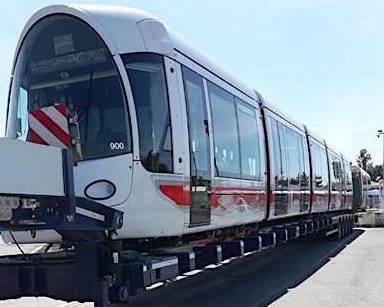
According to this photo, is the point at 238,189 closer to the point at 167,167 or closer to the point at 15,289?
the point at 167,167

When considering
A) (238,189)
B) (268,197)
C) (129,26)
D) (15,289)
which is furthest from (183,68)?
(268,197)

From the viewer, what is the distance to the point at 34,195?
4.78 metres

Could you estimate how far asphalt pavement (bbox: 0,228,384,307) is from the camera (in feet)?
31.1

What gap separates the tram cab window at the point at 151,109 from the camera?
20.3ft

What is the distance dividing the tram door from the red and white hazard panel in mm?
1745

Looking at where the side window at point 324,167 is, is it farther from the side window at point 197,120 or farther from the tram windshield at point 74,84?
the tram windshield at point 74,84

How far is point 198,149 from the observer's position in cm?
735

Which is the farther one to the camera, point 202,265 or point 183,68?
point 202,265

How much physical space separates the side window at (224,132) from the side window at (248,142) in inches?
14.5

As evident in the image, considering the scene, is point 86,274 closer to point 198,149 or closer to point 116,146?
point 116,146

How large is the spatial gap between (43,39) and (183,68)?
1.65 m

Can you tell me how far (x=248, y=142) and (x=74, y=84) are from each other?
444 cm

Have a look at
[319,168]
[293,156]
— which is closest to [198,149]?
[293,156]

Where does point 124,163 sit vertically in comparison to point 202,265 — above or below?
above
